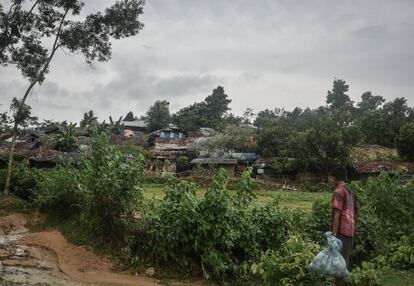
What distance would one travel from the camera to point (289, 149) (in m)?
38.3

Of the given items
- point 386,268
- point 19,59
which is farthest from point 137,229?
point 19,59

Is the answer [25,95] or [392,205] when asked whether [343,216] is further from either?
[25,95]

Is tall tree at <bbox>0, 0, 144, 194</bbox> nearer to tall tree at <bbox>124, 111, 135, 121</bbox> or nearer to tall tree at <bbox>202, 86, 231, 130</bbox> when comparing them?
tall tree at <bbox>202, 86, 231, 130</bbox>

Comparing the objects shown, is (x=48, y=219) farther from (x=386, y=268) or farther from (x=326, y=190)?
(x=326, y=190)

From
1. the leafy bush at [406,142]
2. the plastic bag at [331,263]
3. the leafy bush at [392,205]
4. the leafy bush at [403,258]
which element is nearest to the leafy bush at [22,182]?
the leafy bush at [392,205]

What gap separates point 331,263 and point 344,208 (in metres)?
1.31

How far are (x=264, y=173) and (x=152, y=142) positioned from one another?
54.8ft

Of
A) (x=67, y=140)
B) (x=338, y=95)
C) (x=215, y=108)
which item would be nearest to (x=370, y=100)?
(x=338, y=95)

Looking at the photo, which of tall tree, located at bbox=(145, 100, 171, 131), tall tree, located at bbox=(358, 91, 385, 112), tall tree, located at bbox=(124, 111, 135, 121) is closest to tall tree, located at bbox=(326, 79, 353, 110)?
tall tree, located at bbox=(358, 91, 385, 112)

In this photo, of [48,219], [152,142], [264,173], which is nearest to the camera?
[48,219]

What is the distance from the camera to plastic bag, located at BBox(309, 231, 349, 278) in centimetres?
521

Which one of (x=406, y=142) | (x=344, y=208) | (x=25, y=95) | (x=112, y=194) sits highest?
(x=406, y=142)

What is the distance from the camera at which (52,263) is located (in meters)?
8.94

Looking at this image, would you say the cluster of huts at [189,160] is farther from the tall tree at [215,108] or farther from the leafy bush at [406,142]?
the tall tree at [215,108]
